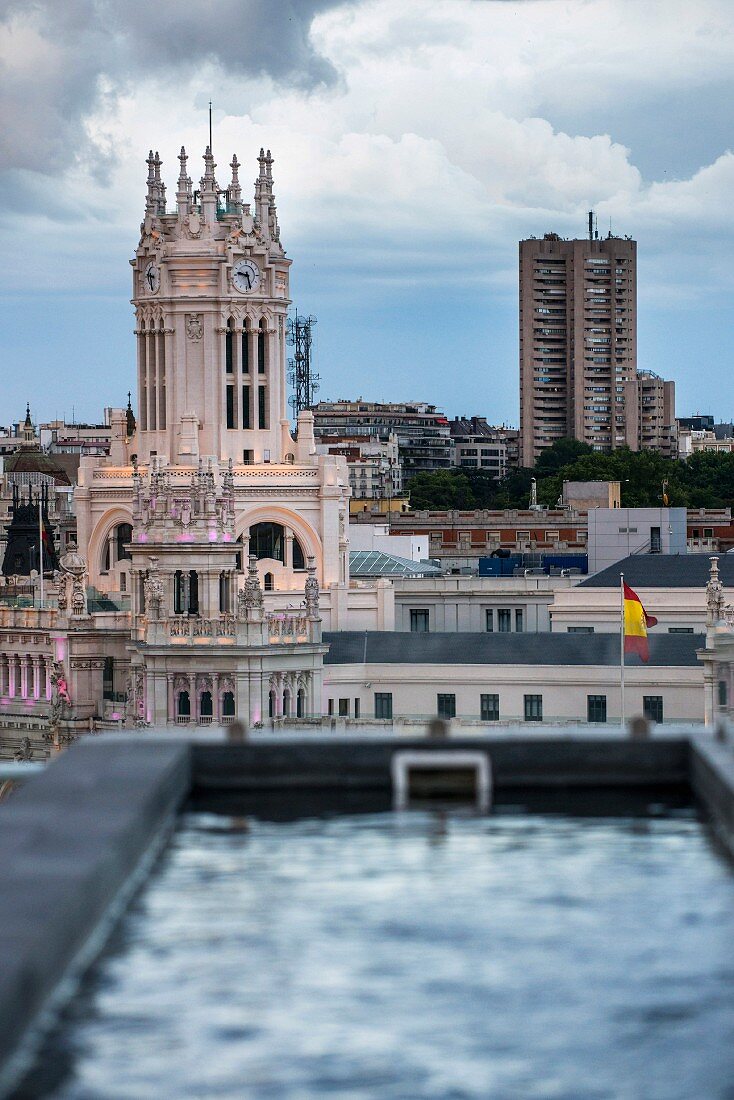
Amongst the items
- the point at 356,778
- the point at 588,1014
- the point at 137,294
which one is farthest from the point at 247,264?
the point at 588,1014

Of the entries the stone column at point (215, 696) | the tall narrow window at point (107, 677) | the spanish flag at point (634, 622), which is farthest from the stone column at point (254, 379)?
the spanish flag at point (634, 622)

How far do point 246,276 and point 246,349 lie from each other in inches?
138

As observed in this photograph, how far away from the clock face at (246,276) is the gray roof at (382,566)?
2044 centimetres

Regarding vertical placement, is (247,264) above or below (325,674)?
above

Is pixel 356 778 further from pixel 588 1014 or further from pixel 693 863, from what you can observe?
pixel 588 1014

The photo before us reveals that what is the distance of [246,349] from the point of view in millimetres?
144250

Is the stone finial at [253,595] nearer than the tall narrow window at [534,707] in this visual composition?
Yes

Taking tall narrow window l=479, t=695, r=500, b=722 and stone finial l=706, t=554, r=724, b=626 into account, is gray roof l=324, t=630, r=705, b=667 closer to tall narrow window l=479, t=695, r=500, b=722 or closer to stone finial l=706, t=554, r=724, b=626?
tall narrow window l=479, t=695, r=500, b=722

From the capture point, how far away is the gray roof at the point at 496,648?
124m

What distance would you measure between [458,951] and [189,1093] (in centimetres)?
451

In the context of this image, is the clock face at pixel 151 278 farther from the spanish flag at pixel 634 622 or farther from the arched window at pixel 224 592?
the spanish flag at pixel 634 622

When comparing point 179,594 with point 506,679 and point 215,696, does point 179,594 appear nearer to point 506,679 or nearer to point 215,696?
point 215,696

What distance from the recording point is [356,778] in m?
33.0

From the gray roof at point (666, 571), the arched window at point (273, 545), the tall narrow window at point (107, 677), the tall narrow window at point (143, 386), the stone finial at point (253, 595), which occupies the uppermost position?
the tall narrow window at point (143, 386)
